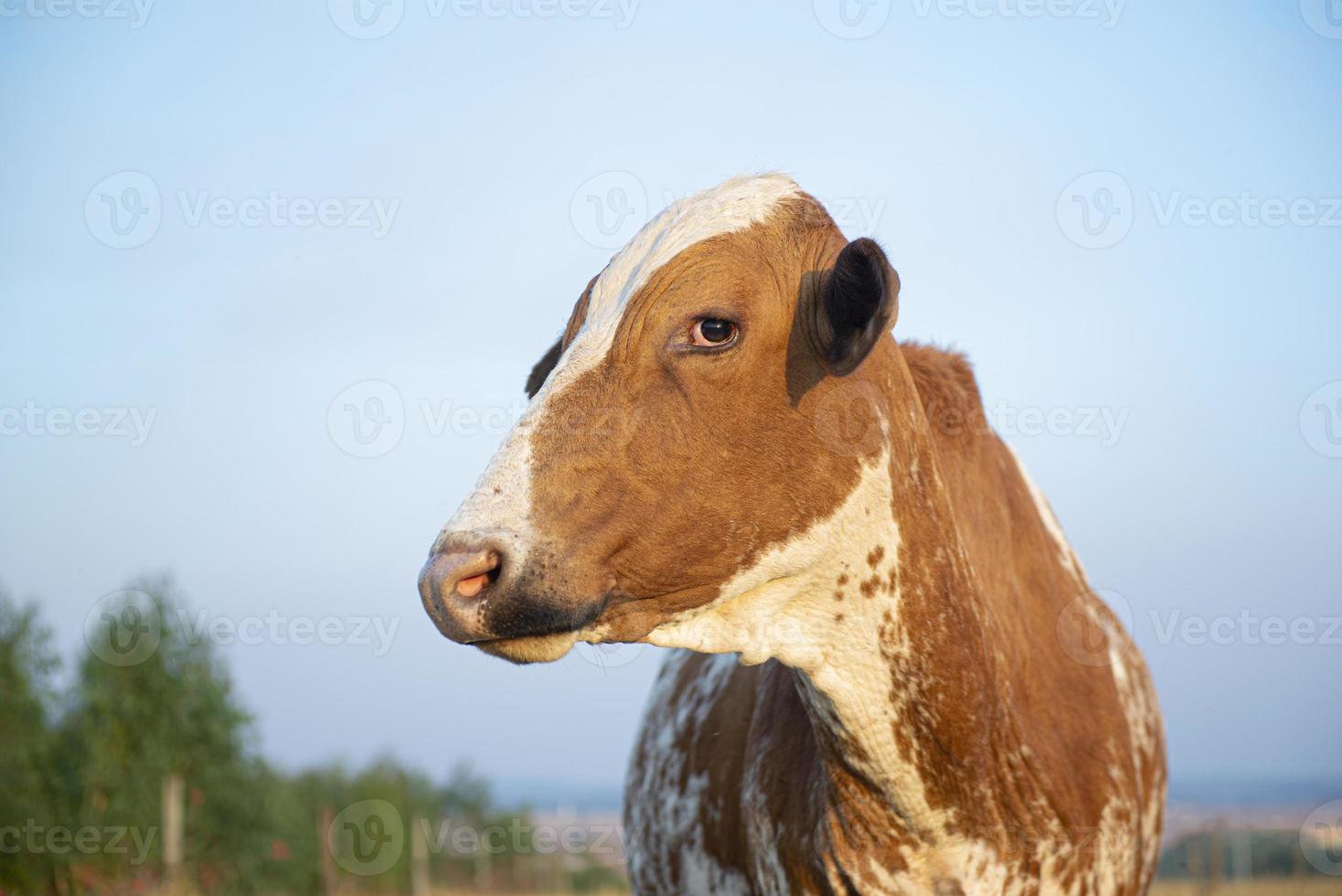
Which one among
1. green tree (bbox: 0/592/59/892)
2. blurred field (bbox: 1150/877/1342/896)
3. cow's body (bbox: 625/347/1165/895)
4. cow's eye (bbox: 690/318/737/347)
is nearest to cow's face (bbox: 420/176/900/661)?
Answer: cow's eye (bbox: 690/318/737/347)

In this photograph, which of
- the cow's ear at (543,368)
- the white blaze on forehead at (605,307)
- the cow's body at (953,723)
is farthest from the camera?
the cow's ear at (543,368)

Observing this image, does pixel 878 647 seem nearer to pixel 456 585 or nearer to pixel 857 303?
pixel 857 303

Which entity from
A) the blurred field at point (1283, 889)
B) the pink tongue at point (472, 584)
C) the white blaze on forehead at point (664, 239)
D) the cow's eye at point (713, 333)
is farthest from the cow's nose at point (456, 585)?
the blurred field at point (1283, 889)

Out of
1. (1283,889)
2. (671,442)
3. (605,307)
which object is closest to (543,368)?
(605,307)

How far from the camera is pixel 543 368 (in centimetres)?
385

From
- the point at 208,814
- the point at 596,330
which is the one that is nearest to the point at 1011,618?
the point at 596,330

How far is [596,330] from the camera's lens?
306 cm

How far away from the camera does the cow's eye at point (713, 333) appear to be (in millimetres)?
3006

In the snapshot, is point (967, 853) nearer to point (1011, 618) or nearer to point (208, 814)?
point (1011, 618)

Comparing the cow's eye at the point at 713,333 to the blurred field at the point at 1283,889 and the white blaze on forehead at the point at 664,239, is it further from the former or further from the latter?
the blurred field at the point at 1283,889

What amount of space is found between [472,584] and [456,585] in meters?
0.05

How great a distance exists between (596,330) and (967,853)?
A: 181 centimetres

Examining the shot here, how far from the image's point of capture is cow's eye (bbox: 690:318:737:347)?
301cm

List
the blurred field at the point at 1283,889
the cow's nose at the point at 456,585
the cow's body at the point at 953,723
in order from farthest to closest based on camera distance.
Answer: the blurred field at the point at 1283,889, the cow's body at the point at 953,723, the cow's nose at the point at 456,585
